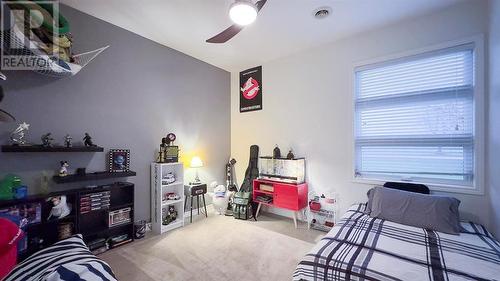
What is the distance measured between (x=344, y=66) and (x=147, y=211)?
11.4ft

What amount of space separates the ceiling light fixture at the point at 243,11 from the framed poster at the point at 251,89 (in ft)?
6.74

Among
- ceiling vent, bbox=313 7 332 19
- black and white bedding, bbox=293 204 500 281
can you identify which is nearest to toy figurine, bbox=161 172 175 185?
black and white bedding, bbox=293 204 500 281

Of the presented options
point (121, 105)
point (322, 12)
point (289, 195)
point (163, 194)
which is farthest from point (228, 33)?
point (163, 194)

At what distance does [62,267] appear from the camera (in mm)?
1312

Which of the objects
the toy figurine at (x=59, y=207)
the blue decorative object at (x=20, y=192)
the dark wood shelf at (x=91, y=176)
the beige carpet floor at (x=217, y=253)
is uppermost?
the dark wood shelf at (x=91, y=176)

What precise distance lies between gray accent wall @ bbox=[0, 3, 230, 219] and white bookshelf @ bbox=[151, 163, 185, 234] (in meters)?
0.10

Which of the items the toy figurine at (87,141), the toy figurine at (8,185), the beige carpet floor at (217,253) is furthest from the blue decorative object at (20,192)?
the beige carpet floor at (217,253)

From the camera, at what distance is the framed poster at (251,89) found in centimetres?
391

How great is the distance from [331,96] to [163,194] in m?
2.87

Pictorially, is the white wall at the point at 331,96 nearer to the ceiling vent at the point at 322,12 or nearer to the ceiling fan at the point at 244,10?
the ceiling vent at the point at 322,12

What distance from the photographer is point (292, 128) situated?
138 inches

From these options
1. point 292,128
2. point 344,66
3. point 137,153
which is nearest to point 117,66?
point 137,153

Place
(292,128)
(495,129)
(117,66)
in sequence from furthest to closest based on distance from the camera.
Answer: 1. (292,128)
2. (117,66)
3. (495,129)

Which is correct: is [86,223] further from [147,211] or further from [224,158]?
[224,158]
